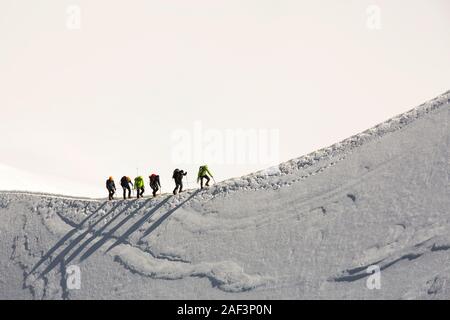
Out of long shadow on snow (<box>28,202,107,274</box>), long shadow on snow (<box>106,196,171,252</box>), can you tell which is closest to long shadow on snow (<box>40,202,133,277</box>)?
long shadow on snow (<box>28,202,107,274</box>)

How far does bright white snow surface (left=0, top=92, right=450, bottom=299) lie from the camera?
171ft

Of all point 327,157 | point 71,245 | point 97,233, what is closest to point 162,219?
point 97,233

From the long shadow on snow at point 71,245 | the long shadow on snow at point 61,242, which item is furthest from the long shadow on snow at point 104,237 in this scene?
the long shadow on snow at point 61,242

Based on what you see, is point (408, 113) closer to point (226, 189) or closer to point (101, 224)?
point (226, 189)

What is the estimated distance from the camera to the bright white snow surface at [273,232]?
52.2 meters

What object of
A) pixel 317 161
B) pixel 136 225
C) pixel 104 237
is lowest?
pixel 104 237

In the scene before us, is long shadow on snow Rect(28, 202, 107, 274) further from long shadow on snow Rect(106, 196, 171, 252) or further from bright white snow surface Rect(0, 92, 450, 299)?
long shadow on snow Rect(106, 196, 171, 252)

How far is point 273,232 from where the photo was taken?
2167 inches

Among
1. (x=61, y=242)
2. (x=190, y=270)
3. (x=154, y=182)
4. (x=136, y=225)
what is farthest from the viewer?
(x=136, y=225)

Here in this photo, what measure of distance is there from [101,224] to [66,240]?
6.34ft

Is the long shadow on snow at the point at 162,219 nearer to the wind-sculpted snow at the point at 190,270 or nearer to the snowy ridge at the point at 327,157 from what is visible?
the wind-sculpted snow at the point at 190,270

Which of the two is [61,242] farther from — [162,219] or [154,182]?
[154,182]

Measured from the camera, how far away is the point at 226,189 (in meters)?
57.9
